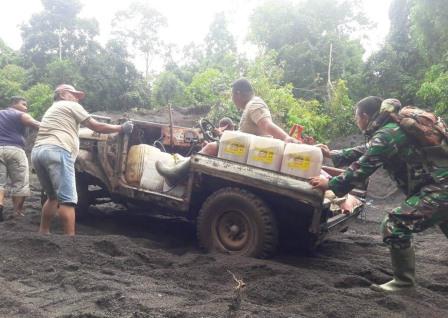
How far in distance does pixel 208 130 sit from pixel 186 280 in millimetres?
2815

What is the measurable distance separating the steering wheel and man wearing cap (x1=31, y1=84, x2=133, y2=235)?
1043mm

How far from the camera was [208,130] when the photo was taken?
250 inches

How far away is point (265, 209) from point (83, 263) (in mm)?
1775

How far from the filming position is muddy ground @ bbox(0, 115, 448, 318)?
3.24 metres

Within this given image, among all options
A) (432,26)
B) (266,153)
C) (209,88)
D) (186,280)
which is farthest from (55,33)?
(186,280)

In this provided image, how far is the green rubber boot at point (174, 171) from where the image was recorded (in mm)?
5152

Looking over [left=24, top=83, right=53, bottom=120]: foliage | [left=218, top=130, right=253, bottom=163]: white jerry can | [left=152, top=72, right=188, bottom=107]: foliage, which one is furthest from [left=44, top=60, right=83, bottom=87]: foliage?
[left=218, top=130, right=253, bottom=163]: white jerry can

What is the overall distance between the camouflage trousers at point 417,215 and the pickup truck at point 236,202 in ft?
2.18

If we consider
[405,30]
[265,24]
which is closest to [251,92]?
[405,30]

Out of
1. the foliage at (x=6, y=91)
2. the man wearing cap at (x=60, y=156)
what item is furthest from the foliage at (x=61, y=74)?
the man wearing cap at (x=60, y=156)

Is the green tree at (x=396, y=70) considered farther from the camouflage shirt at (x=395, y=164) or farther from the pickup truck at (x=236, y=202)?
the camouflage shirt at (x=395, y=164)

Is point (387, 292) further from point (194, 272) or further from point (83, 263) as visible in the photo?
point (83, 263)

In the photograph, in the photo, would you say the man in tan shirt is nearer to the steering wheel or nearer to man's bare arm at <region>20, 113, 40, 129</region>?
the steering wheel

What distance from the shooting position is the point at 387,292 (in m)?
3.83
